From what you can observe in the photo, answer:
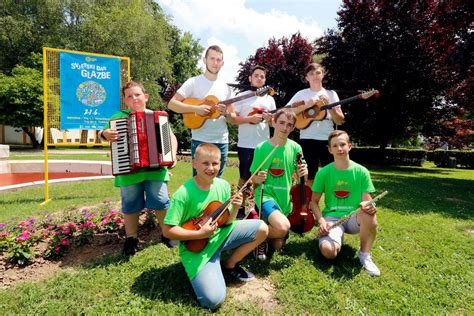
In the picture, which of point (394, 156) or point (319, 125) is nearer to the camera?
point (319, 125)

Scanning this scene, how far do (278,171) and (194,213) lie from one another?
47.9 inches

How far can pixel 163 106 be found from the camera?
89.7 ft

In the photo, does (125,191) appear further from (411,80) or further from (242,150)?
(411,80)

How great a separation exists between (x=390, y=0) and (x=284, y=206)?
52.7ft

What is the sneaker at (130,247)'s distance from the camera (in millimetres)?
3574

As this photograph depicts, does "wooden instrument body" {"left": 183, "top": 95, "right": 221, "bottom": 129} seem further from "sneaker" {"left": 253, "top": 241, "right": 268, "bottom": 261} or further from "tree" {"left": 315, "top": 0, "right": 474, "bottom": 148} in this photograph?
"tree" {"left": 315, "top": 0, "right": 474, "bottom": 148}

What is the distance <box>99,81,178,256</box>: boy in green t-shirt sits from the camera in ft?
11.7

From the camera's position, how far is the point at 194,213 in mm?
2818

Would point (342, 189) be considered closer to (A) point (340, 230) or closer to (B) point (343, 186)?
(B) point (343, 186)

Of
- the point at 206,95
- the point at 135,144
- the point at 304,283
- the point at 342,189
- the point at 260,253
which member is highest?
the point at 206,95

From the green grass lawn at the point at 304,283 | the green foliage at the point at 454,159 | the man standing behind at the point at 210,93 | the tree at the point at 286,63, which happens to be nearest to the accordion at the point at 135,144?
the man standing behind at the point at 210,93

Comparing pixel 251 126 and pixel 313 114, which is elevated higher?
pixel 313 114

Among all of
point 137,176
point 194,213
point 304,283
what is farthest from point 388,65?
point 194,213

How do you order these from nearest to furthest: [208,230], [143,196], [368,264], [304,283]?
[208,230]
[304,283]
[368,264]
[143,196]
